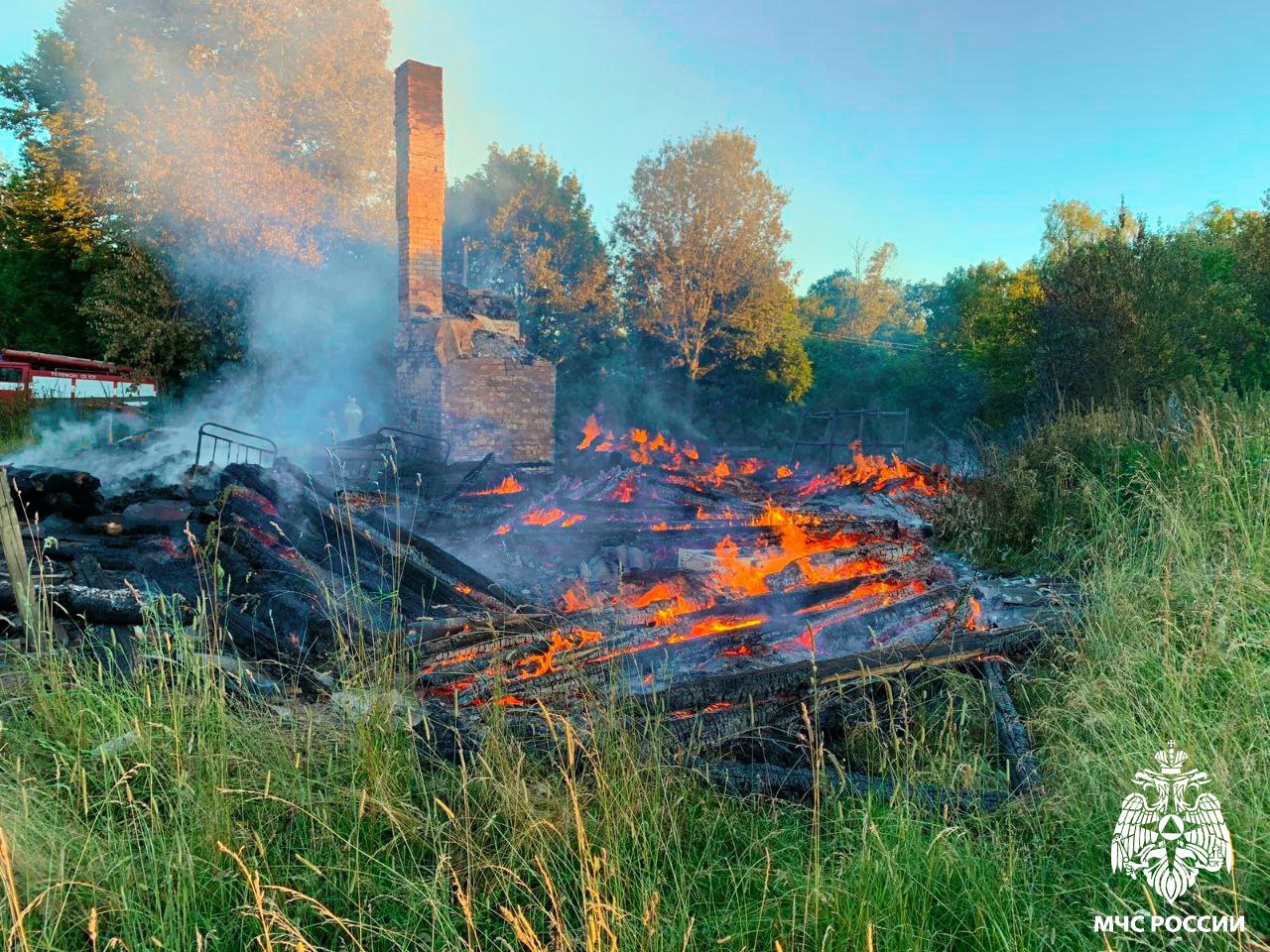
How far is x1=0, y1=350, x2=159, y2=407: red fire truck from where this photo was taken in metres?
18.1

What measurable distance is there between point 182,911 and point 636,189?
92.9 ft

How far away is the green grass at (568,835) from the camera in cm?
214

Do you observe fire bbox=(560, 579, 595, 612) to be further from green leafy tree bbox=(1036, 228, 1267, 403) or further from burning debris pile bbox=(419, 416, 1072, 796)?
green leafy tree bbox=(1036, 228, 1267, 403)

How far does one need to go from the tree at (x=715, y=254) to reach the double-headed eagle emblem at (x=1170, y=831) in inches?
954

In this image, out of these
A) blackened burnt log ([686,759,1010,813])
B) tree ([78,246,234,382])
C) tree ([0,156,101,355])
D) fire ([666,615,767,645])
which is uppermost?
tree ([0,156,101,355])

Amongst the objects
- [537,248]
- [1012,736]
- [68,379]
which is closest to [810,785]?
[1012,736]

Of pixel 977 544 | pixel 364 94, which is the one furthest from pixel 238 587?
pixel 364 94

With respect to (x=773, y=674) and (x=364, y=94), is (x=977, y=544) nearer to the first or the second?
(x=773, y=674)

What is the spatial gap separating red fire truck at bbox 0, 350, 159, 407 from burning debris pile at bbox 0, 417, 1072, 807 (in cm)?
1160

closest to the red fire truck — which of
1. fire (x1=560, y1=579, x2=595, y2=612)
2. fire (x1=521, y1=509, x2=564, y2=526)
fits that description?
fire (x1=521, y1=509, x2=564, y2=526)

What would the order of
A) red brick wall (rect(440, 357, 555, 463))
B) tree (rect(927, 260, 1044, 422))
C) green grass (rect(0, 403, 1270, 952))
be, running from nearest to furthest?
green grass (rect(0, 403, 1270, 952))
red brick wall (rect(440, 357, 555, 463))
tree (rect(927, 260, 1044, 422))

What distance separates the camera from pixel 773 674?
402cm

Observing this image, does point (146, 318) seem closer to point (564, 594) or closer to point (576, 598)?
point (564, 594)

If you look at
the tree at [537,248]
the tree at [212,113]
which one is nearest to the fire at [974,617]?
the tree at [212,113]
